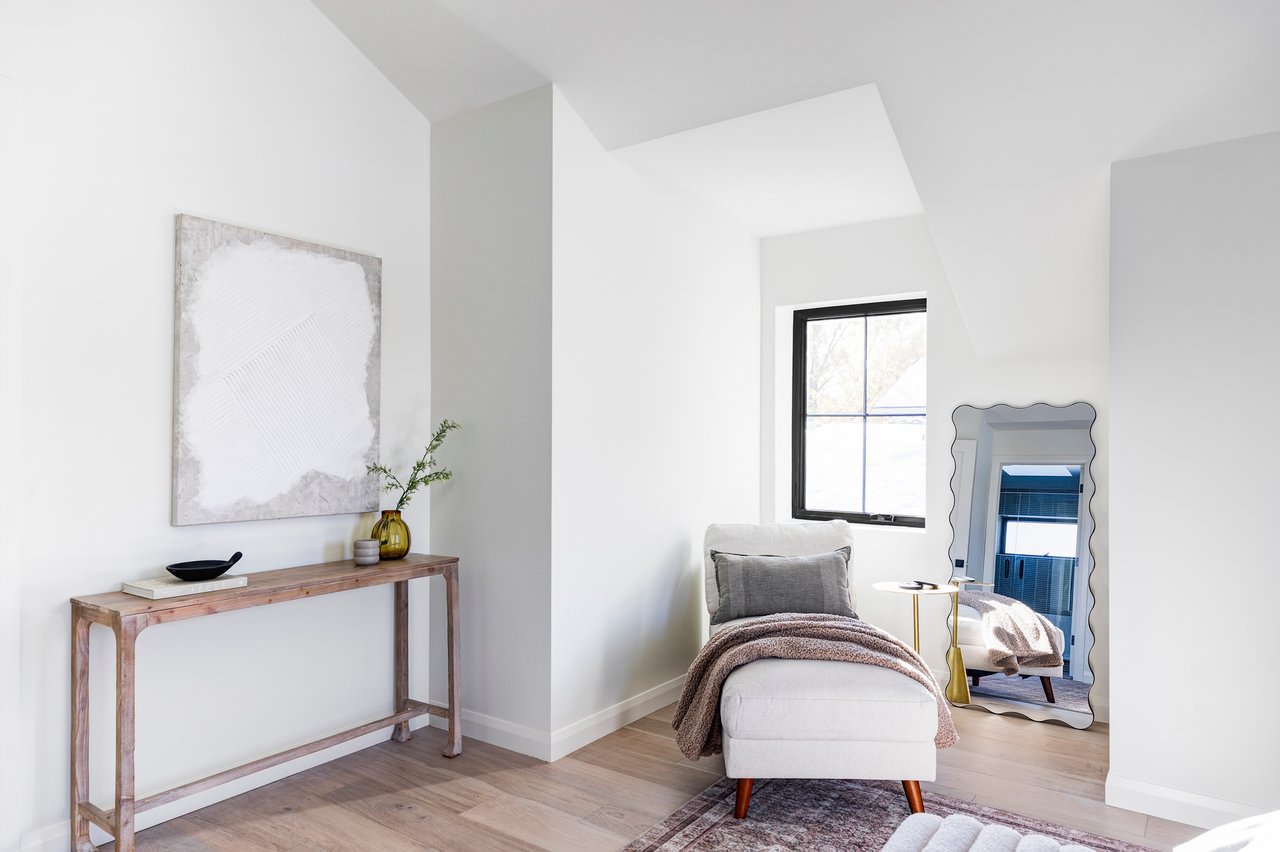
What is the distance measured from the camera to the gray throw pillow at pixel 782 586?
3.46 metres

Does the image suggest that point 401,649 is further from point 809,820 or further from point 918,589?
point 918,589

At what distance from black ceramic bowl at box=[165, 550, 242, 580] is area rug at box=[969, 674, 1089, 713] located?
319 centimetres

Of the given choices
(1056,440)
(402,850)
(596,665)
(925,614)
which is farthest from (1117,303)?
(402,850)

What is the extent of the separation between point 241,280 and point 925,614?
3433 mm

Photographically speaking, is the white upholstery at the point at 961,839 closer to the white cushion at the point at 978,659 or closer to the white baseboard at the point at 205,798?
the white baseboard at the point at 205,798

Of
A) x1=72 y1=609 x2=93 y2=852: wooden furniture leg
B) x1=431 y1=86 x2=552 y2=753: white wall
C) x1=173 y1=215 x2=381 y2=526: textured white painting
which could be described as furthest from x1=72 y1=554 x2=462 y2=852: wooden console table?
x1=431 y1=86 x2=552 y2=753: white wall

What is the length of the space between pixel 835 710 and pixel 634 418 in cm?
154

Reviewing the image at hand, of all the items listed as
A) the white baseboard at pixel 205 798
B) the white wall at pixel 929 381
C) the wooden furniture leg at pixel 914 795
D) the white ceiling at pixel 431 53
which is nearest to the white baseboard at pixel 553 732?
the white baseboard at pixel 205 798

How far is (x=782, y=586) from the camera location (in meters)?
3.48

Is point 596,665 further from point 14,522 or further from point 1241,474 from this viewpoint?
point 1241,474

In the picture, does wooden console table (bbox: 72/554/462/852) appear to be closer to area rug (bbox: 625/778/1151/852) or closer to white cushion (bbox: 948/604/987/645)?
area rug (bbox: 625/778/1151/852)

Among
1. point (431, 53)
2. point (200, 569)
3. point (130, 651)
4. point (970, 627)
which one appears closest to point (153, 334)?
point (200, 569)

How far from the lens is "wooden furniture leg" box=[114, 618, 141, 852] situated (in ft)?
7.39

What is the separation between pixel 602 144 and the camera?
3.50 m
